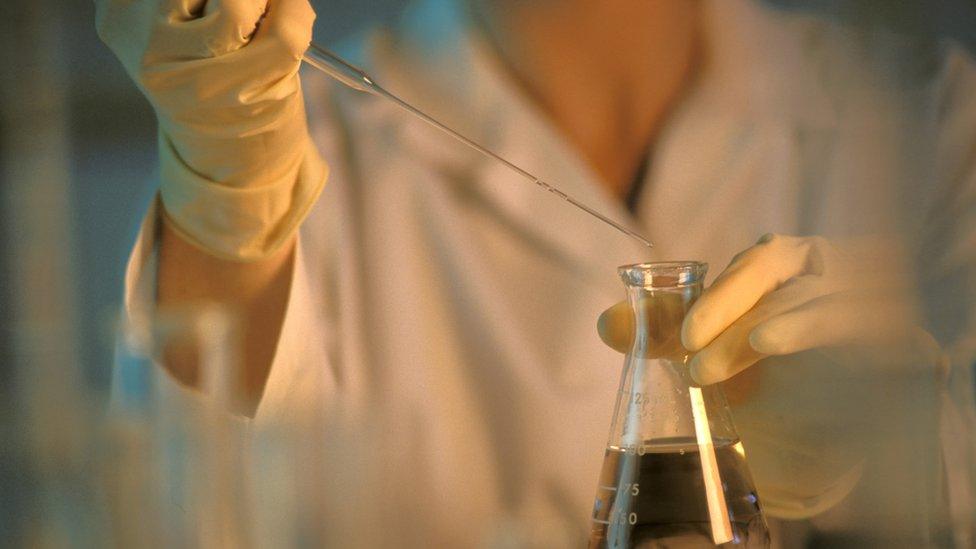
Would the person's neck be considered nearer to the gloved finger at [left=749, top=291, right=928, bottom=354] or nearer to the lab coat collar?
the lab coat collar

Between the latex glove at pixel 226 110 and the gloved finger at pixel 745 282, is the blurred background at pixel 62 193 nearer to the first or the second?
the latex glove at pixel 226 110

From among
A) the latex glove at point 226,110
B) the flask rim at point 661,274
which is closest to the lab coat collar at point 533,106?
the latex glove at point 226,110

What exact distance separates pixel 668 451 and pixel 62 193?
2.01 feet

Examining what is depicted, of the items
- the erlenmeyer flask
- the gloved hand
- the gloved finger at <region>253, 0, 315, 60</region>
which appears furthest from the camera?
the gloved hand

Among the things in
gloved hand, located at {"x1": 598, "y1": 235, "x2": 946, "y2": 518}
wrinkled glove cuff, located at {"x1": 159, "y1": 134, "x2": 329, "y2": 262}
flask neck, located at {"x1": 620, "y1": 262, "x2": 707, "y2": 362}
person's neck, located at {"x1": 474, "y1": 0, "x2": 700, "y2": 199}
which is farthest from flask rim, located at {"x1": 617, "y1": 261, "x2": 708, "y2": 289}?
wrinkled glove cuff, located at {"x1": 159, "y1": 134, "x2": 329, "y2": 262}

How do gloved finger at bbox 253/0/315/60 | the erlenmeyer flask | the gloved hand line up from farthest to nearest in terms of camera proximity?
the gloved hand < gloved finger at bbox 253/0/315/60 < the erlenmeyer flask

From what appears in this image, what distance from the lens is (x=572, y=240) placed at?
1.02 metres

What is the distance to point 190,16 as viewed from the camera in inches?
33.7

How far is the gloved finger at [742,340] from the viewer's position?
77 cm

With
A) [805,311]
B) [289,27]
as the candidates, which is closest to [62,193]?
[289,27]

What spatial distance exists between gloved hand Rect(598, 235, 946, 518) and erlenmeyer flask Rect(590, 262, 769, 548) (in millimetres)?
121

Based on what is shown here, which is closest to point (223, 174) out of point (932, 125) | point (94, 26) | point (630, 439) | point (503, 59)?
point (94, 26)

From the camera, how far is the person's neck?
3.34 feet

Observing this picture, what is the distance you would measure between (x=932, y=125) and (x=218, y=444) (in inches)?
29.2
